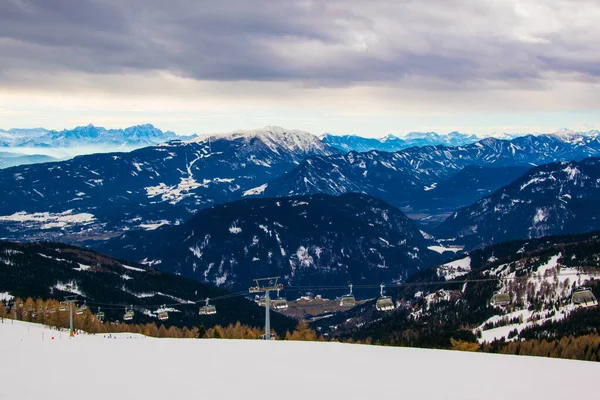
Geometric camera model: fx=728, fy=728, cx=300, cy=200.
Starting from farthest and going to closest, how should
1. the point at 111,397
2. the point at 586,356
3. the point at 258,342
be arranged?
the point at 586,356 < the point at 258,342 < the point at 111,397

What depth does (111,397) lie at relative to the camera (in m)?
56.5

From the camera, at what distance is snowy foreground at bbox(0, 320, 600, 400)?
5859cm

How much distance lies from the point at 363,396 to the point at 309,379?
877 cm

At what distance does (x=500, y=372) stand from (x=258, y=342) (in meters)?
36.7

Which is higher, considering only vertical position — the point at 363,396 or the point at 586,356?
the point at 363,396

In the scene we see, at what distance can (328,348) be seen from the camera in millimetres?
90188

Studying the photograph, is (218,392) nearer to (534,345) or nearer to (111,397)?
(111,397)

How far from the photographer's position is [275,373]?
68688 millimetres

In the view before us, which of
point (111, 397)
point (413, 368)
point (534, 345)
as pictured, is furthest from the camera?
point (534, 345)

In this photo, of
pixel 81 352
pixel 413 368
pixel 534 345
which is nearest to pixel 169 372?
pixel 81 352

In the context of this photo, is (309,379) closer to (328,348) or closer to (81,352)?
(328,348)

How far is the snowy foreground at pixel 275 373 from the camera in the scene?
58594 millimetres

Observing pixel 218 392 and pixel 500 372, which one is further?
pixel 500 372

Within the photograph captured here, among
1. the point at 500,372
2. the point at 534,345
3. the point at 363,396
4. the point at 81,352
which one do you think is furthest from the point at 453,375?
the point at 534,345
